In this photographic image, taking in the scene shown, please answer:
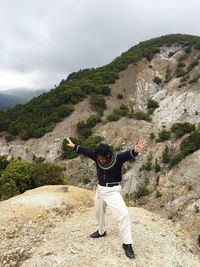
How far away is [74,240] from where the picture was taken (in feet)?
17.2

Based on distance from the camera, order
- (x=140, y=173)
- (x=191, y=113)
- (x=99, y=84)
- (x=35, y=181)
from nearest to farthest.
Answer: (x=35, y=181)
(x=140, y=173)
(x=191, y=113)
(x=99, y=84)

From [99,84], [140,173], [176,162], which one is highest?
[99,84]

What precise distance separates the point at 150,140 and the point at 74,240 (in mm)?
20017

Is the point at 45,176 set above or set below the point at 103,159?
below

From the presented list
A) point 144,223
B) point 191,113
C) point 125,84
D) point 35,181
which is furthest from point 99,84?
point 144,223

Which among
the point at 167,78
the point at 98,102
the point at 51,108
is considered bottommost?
the point at 51,108

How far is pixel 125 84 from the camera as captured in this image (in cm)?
4272

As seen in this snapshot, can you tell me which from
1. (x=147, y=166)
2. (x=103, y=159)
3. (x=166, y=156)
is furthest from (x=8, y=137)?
(x=103, y=159)

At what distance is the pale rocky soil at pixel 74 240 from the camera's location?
174 inches

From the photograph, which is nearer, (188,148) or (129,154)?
(129,154)

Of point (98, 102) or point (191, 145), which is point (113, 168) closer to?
point (191, 145)

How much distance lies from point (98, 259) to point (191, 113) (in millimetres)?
28102

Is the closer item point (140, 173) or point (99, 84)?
point (140, 173)

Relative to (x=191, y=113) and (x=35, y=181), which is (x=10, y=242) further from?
(x=191, y=113)
